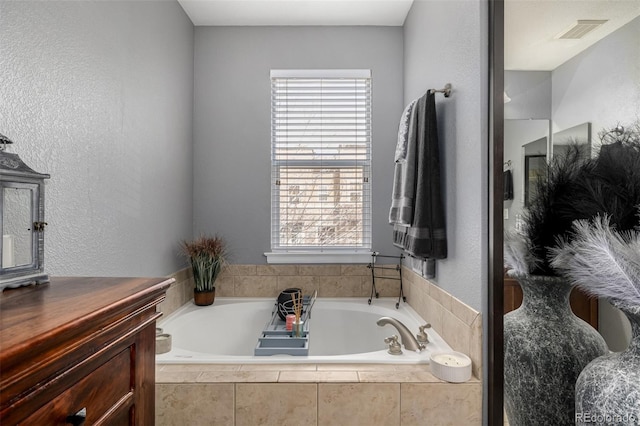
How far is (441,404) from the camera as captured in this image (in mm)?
1441

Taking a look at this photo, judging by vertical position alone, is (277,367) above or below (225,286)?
below

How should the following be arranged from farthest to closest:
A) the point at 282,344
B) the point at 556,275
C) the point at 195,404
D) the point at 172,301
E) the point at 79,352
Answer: the point at 172,301, the point at 282,344, the point at 195,404, the point at 556,275, the point at 79,352

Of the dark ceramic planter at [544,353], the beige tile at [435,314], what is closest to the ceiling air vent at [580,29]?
the dark ceramic planter at [544,353]

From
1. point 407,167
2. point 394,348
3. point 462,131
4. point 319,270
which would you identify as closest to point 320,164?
point 319,270

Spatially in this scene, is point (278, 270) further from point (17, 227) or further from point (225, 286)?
point (17, 227)

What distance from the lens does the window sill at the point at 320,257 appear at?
2.76 m

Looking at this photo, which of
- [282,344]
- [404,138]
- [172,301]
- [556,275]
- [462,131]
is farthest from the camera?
[172,301]

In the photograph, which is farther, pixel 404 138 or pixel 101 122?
pixel 404 138

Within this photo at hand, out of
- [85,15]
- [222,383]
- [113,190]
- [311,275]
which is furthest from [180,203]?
[222,383]

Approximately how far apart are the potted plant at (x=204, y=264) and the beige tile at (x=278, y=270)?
33cm

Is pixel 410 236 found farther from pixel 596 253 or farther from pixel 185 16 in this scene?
pixel 185 16

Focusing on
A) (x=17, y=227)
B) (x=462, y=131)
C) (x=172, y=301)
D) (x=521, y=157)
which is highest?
(x=462, y=131)

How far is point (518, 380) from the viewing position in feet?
4.39

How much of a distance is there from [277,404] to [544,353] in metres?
1.01
